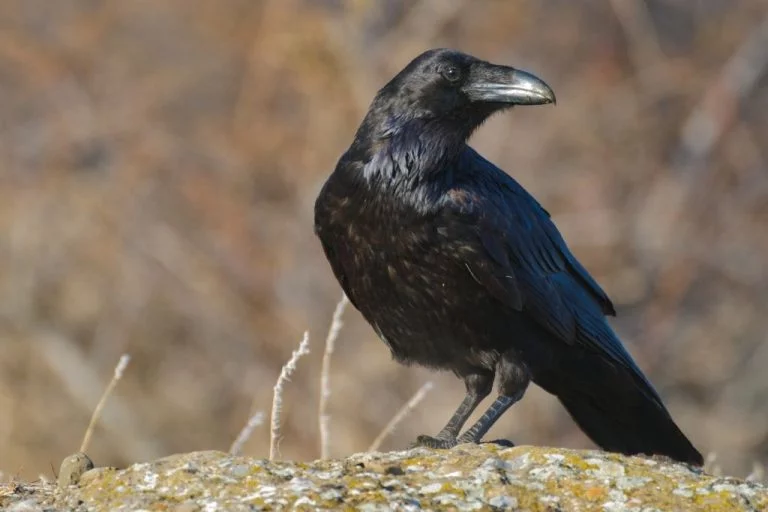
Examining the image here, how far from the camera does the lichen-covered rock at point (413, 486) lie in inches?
131

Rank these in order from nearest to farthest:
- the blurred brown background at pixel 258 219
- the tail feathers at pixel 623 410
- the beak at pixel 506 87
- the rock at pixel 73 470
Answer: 1. the rock at pixel 73 470
2. the beak at pixel 506 87
3. the tail feathers at pixel 623 410
4. the blurred brown background at pixel 258 219

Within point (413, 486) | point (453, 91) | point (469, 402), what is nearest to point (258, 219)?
point (453, 91)

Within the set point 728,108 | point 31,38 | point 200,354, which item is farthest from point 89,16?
point 728,108

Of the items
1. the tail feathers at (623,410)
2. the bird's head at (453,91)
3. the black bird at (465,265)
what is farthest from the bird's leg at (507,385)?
the bird's head at (453,91)

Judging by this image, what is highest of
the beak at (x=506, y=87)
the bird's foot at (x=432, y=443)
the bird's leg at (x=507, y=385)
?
the beak at (x=506, y=87)

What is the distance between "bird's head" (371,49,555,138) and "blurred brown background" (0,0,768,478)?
18.0ft

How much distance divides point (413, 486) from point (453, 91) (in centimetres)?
198

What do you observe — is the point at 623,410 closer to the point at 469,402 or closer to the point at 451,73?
the point at 469,402

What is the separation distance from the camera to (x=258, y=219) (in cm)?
1138

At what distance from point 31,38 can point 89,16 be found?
23.2 inches

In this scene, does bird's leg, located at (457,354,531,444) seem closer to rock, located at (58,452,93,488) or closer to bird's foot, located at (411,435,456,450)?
bird's foot, located at (411,435,456,450)

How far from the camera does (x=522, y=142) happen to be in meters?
11.5

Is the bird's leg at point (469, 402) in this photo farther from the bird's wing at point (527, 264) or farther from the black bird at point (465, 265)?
the bird's wing at point (527, 264)

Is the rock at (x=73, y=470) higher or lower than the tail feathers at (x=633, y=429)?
lower
